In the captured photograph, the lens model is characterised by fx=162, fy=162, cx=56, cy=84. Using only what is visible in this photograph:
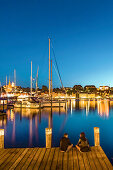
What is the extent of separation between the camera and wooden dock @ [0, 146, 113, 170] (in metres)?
7.15

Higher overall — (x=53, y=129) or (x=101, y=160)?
(x=101, y=160)

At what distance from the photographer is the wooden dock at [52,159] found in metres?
7.15

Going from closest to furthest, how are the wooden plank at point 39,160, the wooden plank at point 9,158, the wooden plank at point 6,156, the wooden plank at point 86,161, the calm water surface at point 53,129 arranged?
the wooden plank at point 86,161
the wooden plank at point 39,160
the wooden plank at point 9,158
the wooden plank at point 6,156
the calm water surface at point 53,129

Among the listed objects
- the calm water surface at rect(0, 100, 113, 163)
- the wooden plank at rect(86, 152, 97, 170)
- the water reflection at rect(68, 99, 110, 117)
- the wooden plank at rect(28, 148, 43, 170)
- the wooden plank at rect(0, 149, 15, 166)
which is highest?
the wooden plank at rect(86, 152, 97, 170)

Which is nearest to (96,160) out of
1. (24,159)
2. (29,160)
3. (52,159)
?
(52,159)

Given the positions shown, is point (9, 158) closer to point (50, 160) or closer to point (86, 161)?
point (50, 160)

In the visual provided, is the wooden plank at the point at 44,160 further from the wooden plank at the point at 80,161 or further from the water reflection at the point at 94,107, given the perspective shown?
the water reflection at the point at 94,107

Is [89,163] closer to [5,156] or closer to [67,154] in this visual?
[67,154]

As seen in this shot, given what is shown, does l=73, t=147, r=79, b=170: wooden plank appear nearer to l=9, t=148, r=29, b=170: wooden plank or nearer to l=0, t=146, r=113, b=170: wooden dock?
l=0, t=146, r=113, b=170: wooden dock

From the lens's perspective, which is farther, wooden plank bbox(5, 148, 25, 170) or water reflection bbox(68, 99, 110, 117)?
water reflection bbox(68, 99, 110, 117)

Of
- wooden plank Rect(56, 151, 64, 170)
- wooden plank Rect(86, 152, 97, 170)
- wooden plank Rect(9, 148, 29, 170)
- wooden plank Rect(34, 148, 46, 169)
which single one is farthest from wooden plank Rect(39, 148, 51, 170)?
wooden plank Rect(86, 152, 97, 170)

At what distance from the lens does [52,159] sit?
26.0 feet

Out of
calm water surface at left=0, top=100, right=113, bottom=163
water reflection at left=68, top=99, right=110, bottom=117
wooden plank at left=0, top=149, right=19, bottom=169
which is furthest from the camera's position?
water reflection at left=68, top=99, right=110, bottom=117

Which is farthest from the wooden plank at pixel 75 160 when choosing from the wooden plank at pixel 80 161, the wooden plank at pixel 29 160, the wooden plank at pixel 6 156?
the wooden plank at pixel 6 156
